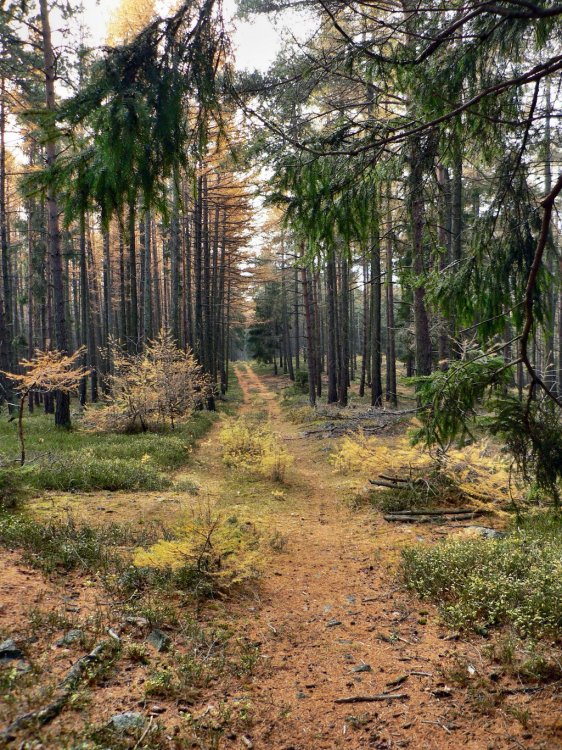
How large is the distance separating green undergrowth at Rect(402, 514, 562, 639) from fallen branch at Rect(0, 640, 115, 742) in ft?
9.46

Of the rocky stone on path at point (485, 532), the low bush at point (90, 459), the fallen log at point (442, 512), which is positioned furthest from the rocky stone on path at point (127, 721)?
the fallen log at point (442, 512)

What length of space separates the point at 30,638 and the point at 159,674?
92cm

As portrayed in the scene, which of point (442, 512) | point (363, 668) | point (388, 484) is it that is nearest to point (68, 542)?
point (363, 668)

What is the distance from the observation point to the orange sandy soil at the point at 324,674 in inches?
98.1

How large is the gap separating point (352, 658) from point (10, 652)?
8.14 feet

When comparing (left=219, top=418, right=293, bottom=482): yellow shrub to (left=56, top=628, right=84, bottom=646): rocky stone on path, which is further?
(left=219, top=418, right=293, bottom=482): yellow shrub

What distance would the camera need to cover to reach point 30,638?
282cm

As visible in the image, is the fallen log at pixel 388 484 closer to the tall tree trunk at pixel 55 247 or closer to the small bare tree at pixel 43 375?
the small bare tree at pixel 43 375

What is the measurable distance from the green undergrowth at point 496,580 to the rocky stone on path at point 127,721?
2.66 metres

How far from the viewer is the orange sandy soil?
2.49 meters

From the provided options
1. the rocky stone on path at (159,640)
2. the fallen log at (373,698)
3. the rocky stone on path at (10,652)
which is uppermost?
the rocky stone on path at (10,652)

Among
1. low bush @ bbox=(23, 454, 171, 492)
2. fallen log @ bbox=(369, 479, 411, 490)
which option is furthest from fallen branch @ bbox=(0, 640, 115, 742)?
fallen log @ bbox=(369, 479, 411, 490)

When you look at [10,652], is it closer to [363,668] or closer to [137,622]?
[137,622]

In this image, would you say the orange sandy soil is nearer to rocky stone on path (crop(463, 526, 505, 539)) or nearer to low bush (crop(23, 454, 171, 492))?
rocky stone on path (crop(463, 526, 505, 539))
